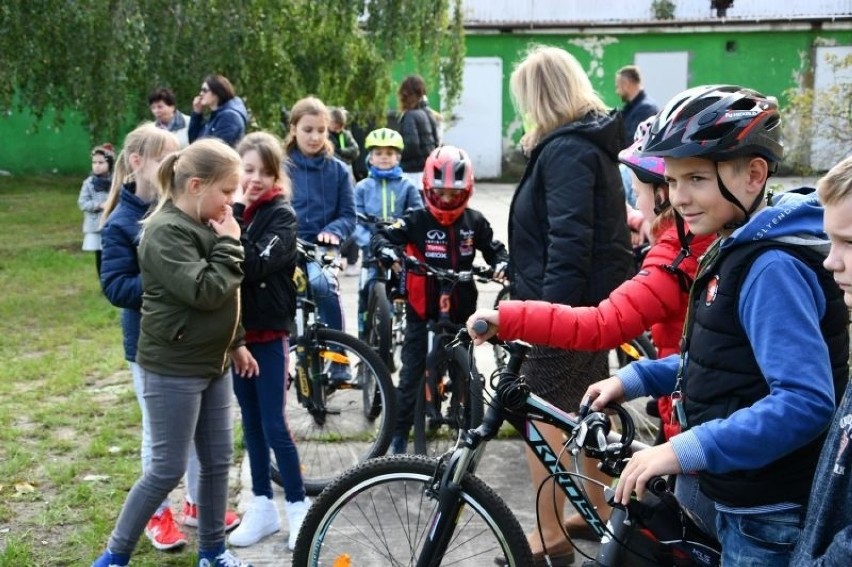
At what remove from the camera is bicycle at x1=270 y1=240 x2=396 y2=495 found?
5105 millimetres

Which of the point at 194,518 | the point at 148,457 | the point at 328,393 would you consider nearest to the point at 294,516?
the point at 194,518

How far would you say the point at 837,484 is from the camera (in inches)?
75.7

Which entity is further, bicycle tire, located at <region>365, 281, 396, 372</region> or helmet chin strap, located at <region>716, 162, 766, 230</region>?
bicycle tire, located at <region>365, 281, 396, 372</region>

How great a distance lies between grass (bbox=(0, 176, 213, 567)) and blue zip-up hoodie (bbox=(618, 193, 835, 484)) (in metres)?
2.63

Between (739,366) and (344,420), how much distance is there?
3557 millimetres

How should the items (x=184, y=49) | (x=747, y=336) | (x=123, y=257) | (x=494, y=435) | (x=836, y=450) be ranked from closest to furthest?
(x=836, y=450) → (x=747, y=336) → (x=494, y=435) → (x=123, y=257) → (x=184, y=49)

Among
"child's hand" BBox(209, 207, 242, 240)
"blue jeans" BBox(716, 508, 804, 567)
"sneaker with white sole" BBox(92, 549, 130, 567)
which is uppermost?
"child's hand" BBox(209, 207, 242, 240)

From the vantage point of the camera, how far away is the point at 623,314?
3.08 meters

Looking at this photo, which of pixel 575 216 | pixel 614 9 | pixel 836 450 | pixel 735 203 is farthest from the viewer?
pixel 614 9

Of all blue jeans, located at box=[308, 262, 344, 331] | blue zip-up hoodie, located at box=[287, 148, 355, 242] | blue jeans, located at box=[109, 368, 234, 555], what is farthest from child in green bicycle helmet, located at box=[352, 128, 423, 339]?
blue jeans, located at box=[109, 368, 234, 555]

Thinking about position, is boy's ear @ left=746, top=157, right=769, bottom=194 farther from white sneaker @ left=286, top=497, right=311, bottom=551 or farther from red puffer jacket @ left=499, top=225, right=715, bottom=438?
white sneaker @ left=286, top=497, right=311, bottom=551

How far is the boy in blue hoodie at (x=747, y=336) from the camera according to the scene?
2.18 m

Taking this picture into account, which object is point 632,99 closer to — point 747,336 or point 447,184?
point 447,184

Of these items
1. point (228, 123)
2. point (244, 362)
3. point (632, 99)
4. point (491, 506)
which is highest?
point (632, 99)
